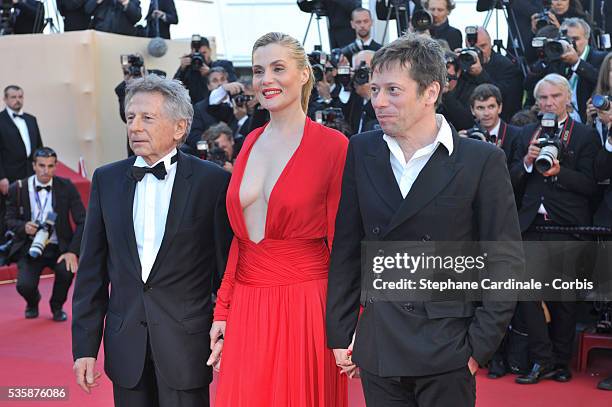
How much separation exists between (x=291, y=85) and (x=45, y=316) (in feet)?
15.0

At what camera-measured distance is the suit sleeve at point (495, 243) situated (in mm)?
2463

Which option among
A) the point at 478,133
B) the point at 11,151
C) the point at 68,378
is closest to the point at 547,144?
the point at 478,133

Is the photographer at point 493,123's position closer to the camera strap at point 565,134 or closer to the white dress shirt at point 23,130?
the camera strap at point 565,134

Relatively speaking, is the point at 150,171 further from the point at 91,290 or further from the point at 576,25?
the point at 576,25

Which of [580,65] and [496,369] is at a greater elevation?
[580,65]

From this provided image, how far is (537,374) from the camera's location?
4977 millimetres

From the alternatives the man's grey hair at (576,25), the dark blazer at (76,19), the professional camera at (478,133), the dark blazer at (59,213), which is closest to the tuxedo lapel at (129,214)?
the professional camera at (478,133)

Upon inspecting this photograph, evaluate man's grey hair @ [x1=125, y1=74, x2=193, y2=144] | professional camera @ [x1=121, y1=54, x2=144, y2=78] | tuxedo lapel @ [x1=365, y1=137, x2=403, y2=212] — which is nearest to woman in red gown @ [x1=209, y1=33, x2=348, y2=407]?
man's grey hair @ [x1=125, y1=74, x2=193, y2=144]

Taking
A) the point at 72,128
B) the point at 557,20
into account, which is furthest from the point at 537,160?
the point at 72,128

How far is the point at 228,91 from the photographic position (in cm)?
792

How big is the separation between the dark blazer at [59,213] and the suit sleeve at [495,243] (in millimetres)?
4789

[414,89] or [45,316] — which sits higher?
[414,89]

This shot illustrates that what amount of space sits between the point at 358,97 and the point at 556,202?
7.62 feet

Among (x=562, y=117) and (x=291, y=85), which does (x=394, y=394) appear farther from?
(x=562, y=117)
